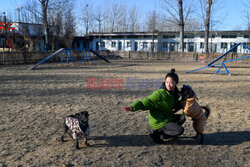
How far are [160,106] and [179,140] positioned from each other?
A: 760 mm

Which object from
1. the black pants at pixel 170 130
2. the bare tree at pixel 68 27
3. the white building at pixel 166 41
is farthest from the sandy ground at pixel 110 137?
the white building at pixel 166 41

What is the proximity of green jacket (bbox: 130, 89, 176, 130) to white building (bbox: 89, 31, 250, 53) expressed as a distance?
37.5 m

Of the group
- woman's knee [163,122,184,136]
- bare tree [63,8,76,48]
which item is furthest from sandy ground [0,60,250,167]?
bare tree [63,8,76,48]

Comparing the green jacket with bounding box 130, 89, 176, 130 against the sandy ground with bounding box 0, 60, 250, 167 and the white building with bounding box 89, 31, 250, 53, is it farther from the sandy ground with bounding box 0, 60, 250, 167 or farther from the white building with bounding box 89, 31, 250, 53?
the white building with bounding box 89, 31, 250, 53

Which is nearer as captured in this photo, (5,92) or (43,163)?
(43,163)

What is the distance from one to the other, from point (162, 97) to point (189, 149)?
0.88m

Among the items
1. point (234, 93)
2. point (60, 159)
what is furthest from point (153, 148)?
point (234, 93)

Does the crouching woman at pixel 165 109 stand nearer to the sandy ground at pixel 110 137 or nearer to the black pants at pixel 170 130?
the black pants at pixel 170 130

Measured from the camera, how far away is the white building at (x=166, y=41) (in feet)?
127

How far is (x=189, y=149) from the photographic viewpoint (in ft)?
10.8

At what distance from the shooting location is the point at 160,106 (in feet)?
10.8

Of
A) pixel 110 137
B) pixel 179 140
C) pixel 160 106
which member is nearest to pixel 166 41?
pixel 179 140

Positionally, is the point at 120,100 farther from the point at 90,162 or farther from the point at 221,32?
the point at 221,32

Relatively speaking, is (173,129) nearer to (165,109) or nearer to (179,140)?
(165,109)
